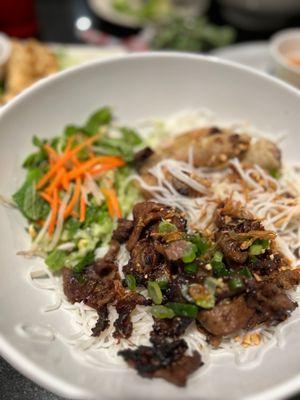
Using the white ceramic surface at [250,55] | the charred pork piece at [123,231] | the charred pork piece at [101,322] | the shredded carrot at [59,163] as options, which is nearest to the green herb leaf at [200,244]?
the charred pork piece at [123,231]

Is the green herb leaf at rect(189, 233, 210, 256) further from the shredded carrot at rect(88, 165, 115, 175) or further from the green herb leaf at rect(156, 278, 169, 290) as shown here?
the shredded carrot at rect(88, 165, 115, 175)

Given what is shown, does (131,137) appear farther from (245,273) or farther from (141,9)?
(141,9)

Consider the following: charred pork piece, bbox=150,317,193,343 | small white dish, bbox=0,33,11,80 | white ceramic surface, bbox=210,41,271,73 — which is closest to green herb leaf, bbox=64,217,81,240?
charred pork piece, bbox=150,317,193,343

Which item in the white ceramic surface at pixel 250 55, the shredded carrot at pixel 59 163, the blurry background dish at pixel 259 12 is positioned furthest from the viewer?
the blurry background dish at pixel 259 12

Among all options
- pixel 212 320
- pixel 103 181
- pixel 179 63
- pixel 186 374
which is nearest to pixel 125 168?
pixel 103 181

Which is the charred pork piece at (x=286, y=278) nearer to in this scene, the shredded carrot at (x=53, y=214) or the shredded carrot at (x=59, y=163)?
the shredded carrot at (x=53, y=214)
